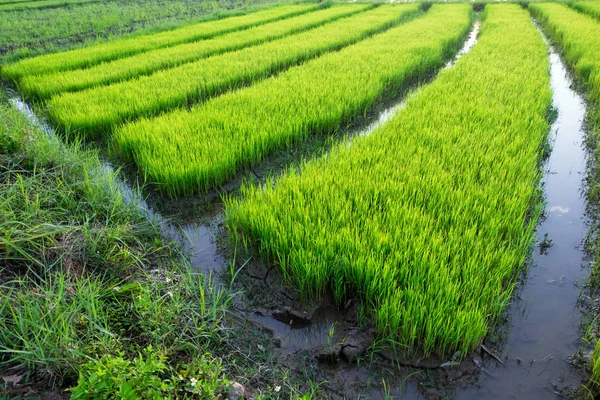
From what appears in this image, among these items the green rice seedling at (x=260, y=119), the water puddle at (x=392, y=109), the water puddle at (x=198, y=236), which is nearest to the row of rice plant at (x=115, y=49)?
the green rice seedling at (x=260, y=119)

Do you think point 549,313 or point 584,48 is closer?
point 549,313

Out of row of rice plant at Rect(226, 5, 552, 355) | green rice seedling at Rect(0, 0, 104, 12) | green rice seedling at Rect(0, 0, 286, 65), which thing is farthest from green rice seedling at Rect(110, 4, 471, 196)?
green rice seedling at Rect(0, 0, 104, 12)

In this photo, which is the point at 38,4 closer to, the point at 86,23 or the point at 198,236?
the point at 86,23

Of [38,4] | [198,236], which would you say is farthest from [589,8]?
[38,4]

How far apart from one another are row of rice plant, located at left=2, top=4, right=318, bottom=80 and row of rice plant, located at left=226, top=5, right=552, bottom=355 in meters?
5.48

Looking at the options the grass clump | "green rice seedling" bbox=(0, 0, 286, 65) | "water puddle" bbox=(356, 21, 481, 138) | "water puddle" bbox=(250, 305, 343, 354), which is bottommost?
"water puddle" bbox=(250, 305, 343, 354)

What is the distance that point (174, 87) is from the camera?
5.43 m

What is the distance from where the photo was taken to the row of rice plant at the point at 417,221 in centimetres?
193

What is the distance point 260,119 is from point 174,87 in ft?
6.28

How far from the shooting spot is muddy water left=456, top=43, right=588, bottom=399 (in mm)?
1777

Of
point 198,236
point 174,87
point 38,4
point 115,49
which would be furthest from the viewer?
point 38,4

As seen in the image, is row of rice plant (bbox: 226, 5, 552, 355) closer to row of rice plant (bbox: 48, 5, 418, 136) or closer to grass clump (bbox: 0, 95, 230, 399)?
grass clump (bbox: 0, 95, 230, 399)

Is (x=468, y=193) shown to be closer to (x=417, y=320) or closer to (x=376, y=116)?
(x=417, y=320)

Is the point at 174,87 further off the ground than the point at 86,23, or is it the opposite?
the point at 86,23
